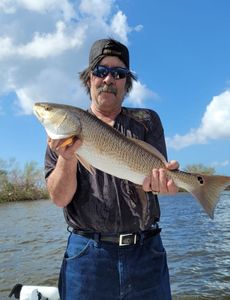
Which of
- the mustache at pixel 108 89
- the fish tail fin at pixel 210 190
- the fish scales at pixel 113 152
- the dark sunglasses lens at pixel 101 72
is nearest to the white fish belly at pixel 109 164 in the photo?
the fish scales at pixel 113 152

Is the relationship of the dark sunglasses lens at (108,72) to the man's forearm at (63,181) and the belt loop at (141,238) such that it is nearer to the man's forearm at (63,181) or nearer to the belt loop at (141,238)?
the man's forearm at (63,181)

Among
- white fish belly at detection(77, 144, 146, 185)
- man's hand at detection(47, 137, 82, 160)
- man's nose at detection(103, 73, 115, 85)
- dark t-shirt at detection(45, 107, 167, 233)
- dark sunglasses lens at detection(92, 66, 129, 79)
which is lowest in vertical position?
dark t-shirt at detection(45, 107, 167, 233)

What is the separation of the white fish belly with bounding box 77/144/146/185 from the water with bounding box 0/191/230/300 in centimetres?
673

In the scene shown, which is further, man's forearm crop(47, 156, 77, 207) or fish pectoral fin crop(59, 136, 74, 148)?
man's forearm crop(47, 156, 77, 207)

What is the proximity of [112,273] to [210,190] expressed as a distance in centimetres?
108

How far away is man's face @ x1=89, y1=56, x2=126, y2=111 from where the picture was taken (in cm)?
428

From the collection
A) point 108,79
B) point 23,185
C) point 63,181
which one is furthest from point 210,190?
point 23,185

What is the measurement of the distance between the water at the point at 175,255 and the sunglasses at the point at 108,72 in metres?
6.73

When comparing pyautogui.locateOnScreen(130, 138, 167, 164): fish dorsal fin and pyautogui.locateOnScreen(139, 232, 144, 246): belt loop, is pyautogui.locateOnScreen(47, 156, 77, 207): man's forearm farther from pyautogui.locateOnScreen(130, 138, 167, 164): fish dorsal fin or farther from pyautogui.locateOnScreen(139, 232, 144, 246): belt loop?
pyautogui.locateOnScreen(139, 232, 144, 246): belt loop

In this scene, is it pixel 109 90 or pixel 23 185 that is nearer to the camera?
pixel 109 90

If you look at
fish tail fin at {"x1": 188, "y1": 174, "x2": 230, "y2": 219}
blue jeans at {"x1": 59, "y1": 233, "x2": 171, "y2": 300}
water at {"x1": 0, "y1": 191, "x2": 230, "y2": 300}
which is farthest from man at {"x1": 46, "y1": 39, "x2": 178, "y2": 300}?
water at {"x1": 0, "y1": 191, "x2": 230, "y2": 300}

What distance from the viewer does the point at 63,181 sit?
393cm

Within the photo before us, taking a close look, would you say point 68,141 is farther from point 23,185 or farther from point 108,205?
point 23,185

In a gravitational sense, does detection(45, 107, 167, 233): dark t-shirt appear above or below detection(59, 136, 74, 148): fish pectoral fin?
below
